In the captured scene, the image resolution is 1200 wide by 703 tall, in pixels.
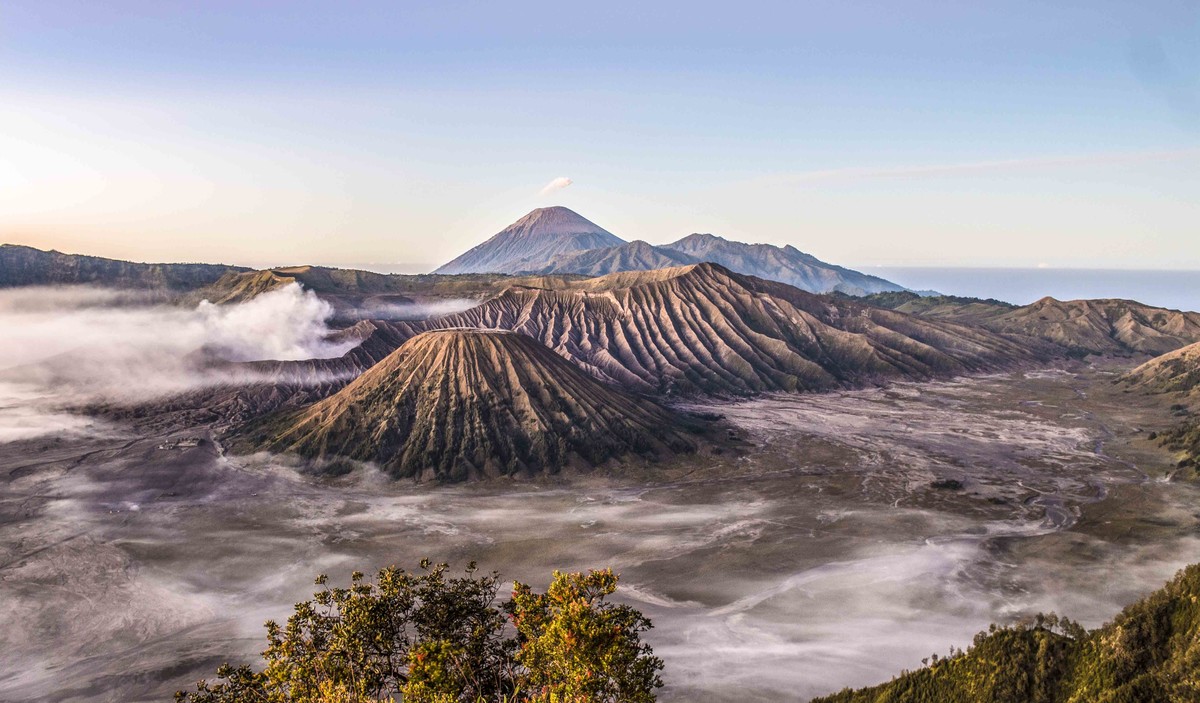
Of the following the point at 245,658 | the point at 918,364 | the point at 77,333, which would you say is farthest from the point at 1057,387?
the point at 77,333

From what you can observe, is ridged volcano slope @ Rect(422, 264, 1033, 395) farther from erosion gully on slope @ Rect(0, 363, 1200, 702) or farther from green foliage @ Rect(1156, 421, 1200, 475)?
green foliage @ Rect(1156, 421, 1200, 475)

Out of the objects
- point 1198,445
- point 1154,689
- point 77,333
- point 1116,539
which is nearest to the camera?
point 1154,689

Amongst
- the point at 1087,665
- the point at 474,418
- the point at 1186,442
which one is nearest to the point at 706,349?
the point at 474,418

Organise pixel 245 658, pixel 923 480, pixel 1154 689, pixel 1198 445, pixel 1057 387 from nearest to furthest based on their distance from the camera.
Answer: pixel 1154 689 < pixel 245 658 < pixel 923 480 < pixel 1198 445 < pixel 1057 387

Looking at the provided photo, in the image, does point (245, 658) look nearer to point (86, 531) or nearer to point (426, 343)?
point (86, 531)

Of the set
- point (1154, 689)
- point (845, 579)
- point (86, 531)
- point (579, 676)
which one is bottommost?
point (86, 531)

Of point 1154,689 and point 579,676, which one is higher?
point 579,676

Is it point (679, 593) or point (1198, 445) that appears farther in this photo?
point (1198, 445)

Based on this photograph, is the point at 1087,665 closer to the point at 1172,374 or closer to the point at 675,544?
the point at 675,544
